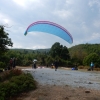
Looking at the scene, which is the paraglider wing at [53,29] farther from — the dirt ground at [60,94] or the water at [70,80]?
the dirt ground at [60,94]

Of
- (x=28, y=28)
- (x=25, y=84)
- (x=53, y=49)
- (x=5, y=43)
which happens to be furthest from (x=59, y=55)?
(x=25, y=84)

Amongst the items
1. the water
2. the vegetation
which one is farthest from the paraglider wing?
the vegetation

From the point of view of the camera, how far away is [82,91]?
10312 millimetres

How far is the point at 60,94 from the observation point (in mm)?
9969

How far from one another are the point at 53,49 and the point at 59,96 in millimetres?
65211

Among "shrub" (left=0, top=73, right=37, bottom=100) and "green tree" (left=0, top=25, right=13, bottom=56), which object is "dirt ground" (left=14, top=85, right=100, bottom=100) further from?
"green tree" (left=0, top=25, right=13, bottom=56)

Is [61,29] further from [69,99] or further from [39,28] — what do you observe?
[69,99]

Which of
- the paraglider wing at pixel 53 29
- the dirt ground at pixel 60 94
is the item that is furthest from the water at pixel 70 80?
→ the paraglider wing at pixel 53 29

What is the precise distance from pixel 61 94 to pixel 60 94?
0.16ft

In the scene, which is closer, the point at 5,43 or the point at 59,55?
the point at 5,43

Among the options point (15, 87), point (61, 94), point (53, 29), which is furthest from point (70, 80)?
point (53, 29)

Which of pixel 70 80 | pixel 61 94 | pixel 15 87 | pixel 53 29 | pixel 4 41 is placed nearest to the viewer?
pixel 61 94

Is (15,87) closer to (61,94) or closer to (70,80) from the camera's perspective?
(61,94)

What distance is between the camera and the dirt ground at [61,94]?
9477 mm
